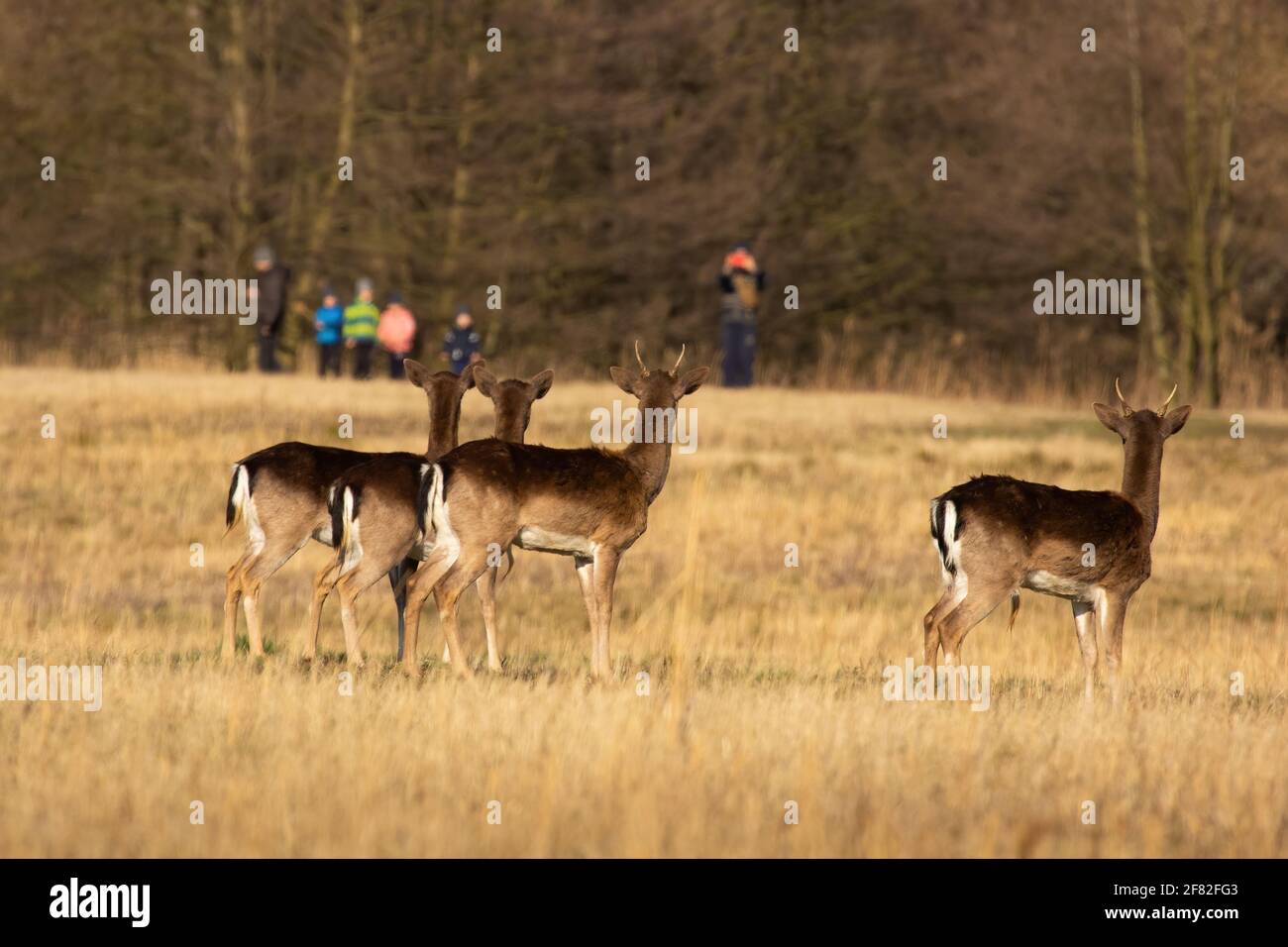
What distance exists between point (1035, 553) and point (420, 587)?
3.52 m

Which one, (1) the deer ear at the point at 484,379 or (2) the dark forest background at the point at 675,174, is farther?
(2) the dark forest background at the point at 675,174

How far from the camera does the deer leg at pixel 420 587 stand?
39.3 ft

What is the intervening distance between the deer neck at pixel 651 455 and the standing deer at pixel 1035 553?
5.28 feet

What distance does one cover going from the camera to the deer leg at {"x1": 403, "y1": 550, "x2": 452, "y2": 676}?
1198 centimetres

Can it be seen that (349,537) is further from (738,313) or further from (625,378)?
(738,313)

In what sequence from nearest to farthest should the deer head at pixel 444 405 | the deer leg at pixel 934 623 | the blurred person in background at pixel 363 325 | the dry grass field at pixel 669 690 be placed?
1. the dry grass field at pixel 669 690
2. the deer leg at pixel 934 623
3. the deer head at pixel 444 405
4. the blurred person in background at pixel 363 325

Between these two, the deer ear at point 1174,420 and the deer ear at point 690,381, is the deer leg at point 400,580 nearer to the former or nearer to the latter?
the deer ear at point 690,381

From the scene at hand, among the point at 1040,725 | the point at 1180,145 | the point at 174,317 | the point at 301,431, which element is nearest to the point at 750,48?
the point at 1180,145

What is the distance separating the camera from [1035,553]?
40.5 ft

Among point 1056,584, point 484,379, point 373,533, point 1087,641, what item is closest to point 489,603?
point 373,533

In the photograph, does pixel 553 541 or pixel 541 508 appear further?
pixel 553 541

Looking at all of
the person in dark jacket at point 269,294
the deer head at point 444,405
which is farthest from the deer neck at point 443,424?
the person in dark jacket at point 269,294

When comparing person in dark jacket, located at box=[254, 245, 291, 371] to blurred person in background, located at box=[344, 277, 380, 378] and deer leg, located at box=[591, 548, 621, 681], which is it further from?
deer leg, located at box=[591, 548, 621, 681]

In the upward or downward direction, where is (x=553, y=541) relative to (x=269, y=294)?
downward
